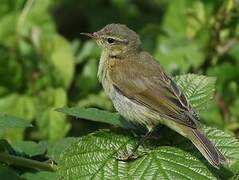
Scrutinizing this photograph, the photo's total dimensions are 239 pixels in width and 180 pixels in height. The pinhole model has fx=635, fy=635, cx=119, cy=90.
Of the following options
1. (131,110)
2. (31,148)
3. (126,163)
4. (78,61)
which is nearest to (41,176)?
(31,148)

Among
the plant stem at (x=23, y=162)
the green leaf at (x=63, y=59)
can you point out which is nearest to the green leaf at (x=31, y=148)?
the plant stem at (x=23, y=162)

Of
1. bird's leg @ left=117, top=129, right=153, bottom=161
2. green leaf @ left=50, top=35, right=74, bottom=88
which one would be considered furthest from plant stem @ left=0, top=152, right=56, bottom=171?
green leaf @ left=50, top=35, right=74, bottom=88

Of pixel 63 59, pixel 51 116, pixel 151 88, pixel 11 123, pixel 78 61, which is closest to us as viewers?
pixel 11 123

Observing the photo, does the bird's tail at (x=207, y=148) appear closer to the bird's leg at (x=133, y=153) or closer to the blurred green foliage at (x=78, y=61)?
the bird's leg at (x=133, y=153)

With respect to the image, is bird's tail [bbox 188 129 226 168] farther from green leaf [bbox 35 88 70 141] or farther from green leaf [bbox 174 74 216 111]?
green leaf [bbox 35 88 70 141]

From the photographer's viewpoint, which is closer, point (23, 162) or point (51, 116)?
point (23, 162)

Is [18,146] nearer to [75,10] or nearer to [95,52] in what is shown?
[95,52]

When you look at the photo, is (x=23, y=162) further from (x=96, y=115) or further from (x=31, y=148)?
(x=96, y=115)
